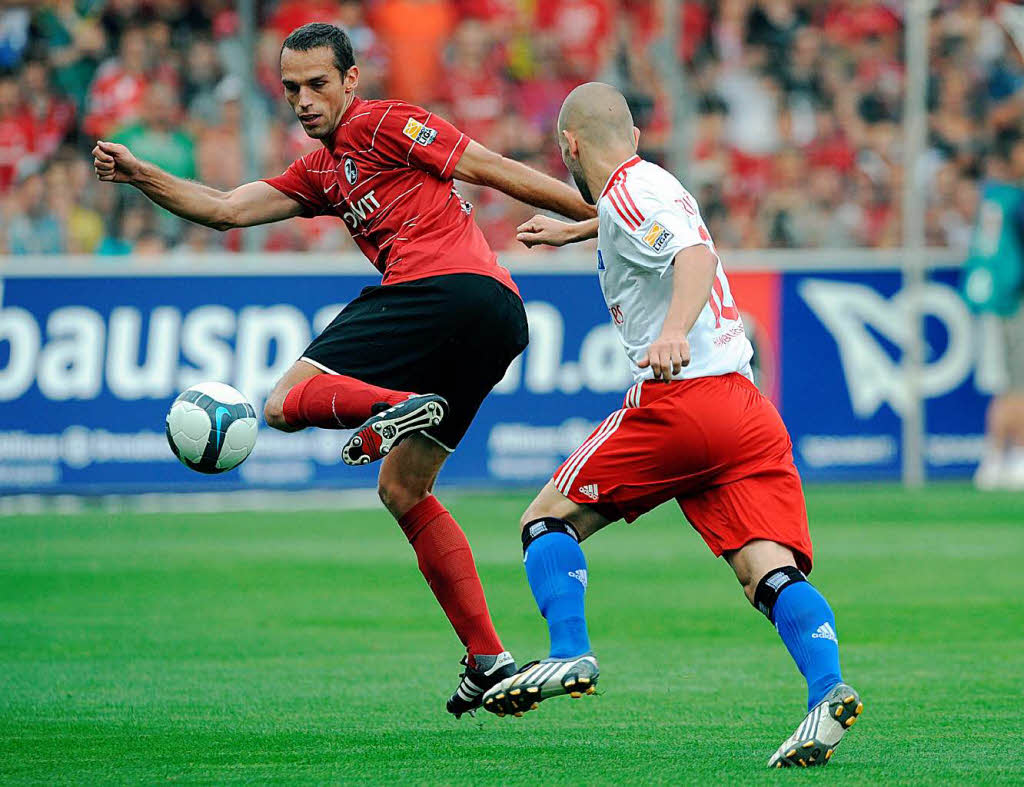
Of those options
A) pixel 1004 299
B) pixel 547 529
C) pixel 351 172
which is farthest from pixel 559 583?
pixel 1004 299

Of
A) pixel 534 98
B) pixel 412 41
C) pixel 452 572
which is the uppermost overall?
pixel 412 41

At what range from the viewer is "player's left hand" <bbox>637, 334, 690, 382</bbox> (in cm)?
487

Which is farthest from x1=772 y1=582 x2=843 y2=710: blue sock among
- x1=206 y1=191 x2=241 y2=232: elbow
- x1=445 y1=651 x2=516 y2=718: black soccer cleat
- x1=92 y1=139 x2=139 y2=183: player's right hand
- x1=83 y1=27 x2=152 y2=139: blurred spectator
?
x1=83 y1=27 x2=152 y2=139: blurred spectator

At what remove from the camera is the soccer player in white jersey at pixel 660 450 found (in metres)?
5.22

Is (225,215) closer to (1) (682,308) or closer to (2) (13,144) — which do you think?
(1) (682,308)

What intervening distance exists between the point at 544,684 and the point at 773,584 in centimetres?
73

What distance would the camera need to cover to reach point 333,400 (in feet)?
19.8

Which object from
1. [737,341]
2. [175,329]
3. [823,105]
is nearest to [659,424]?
[737,341]

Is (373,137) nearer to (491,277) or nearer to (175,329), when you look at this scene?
(491,277)

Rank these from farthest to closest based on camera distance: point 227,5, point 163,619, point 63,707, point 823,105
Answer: point 823,105
point 227,5
point 163,619
point 63,707

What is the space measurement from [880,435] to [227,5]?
6.70 m

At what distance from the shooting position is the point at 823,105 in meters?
17.0

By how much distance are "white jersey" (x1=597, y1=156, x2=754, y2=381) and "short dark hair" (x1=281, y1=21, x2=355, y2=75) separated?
4.52 ft

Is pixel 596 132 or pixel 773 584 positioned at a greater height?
pixel 596 132
